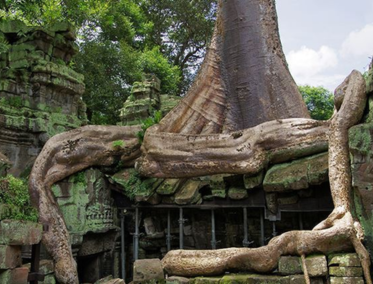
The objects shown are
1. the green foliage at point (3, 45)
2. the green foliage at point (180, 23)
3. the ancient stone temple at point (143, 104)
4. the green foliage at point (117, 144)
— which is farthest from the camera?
the green foliage at point (180, 23)

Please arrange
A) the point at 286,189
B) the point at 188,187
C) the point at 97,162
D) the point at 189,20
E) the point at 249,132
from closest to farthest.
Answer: the point at 286,189 → the point at 249,132 → the point at 188,187 → the point at 97,162 → the point at 189,20

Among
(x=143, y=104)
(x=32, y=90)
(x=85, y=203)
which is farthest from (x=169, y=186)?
(x=143, y=104)

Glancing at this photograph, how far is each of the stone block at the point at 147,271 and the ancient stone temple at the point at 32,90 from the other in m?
3.74

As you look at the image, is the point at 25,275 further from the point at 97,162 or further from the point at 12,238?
the point at 97,162

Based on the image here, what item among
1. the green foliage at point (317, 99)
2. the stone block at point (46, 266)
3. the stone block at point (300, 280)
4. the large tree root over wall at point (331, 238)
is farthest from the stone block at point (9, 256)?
the green foliage at point (317, 99)

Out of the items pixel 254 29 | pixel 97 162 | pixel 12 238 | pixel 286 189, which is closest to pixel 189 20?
pixel 254 29

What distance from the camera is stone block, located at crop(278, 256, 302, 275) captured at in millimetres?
3939

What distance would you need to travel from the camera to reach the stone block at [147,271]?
4.30 m

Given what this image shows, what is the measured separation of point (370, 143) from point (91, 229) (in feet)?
14.3

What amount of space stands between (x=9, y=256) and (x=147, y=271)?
56.3 inches

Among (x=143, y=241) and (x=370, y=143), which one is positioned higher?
(x=370, y=143)

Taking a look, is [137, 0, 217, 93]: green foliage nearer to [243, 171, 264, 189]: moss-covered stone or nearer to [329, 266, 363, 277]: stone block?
[243, 171, 264, 189]: moss-covered stone

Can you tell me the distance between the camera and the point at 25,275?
14.7ft

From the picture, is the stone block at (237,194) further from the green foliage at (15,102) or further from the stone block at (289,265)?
the green foliage at (15,102)
